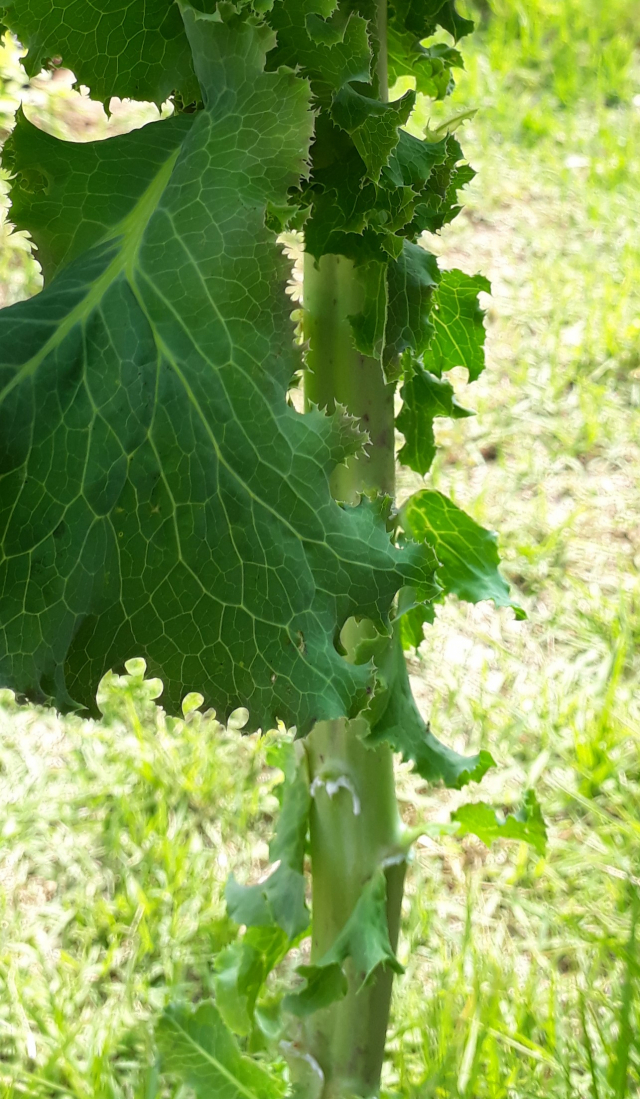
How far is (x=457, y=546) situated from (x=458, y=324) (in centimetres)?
23

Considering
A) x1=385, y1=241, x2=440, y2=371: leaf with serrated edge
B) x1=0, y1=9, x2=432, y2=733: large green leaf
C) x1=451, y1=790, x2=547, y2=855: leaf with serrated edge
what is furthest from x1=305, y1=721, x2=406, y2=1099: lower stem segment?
x1=385, y1=241, x2=440, y2=371: leaf with serrated edge

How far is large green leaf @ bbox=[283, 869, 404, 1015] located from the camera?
85 centimetres

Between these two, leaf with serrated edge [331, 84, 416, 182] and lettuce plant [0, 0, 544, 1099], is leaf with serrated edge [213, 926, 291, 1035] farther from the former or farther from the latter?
leaf with serrated edge [331, 84, 416, 182]

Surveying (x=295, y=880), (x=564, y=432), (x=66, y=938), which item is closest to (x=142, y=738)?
(x=66, y=938)

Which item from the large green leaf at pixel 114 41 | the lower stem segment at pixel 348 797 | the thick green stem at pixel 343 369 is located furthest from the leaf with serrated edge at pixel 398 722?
the large green leaf at pixel 114 41

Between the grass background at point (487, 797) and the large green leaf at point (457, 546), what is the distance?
1.34 feet

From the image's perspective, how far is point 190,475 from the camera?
648 millimetres

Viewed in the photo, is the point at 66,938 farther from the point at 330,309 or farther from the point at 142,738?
the point at 330,309

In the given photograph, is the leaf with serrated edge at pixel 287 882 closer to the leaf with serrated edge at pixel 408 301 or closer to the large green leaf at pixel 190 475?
the large green leaf at pixel 190 475

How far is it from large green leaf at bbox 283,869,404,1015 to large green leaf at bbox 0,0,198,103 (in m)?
0.72

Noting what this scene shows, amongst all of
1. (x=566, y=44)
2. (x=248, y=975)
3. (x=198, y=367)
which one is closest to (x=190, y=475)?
(x=198, y=367)

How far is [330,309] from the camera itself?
82 centimetres

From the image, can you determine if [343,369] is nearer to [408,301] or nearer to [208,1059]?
[408,301]

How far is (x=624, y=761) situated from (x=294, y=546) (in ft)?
3.75
